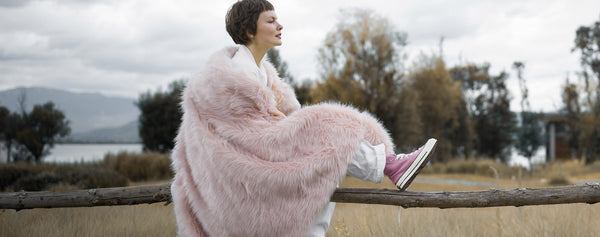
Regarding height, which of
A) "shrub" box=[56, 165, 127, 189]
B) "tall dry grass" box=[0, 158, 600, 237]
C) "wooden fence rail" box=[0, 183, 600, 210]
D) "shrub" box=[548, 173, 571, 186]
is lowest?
"shrub" box=[548, 173, 571, 186]

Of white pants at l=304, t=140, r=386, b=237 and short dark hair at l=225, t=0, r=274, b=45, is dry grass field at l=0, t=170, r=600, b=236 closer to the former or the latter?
white pants at l=304, t=140, r=386, b=237

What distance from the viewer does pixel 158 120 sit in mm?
14688

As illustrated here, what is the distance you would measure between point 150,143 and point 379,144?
44.5ft

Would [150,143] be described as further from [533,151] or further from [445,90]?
[533,151]

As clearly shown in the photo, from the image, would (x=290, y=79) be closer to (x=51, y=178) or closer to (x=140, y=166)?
(x=140, y=166)

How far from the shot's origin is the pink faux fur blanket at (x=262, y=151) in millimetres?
2188

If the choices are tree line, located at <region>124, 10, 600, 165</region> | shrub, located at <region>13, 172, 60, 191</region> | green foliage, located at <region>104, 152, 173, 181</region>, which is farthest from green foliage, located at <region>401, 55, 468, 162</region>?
shrub, located at <region>13, 172, 60, 191</region>

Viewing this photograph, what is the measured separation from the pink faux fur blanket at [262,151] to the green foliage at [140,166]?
29.1ft

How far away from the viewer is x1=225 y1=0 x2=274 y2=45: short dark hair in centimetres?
250

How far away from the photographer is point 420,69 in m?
18.9

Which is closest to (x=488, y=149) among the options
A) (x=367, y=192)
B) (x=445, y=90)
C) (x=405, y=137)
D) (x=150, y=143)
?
(x=445, y=90)

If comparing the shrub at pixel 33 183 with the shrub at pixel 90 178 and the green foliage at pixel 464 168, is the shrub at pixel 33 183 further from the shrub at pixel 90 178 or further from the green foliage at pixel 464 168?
the green foliage at pixel 464 168

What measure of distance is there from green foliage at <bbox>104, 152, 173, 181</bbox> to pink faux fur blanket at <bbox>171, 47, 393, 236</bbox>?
8.87 metres

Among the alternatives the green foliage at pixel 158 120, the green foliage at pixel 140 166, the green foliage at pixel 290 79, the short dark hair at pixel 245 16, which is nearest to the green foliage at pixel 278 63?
the green foliage at pixel 290 79
